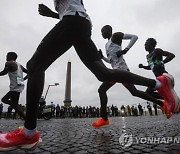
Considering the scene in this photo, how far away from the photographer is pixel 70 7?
235 cm

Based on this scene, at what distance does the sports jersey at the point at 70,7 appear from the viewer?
7.68ft

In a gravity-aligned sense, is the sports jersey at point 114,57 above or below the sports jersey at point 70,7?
above

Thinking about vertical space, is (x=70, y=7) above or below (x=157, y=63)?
below

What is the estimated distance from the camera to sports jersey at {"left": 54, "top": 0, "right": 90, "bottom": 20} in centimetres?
234

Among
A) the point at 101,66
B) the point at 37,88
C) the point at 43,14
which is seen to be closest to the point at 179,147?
the point at 101,66

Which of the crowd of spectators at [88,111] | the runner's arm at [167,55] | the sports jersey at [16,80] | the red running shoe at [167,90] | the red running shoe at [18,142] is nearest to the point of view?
the red running shoe at [18,142]

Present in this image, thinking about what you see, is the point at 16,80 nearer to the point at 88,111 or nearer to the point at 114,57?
the point at 114,57

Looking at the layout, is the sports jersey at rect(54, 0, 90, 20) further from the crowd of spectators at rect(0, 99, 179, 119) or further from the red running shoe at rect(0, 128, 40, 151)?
the crowd of spectators at rect(0, 99, 179, 119)

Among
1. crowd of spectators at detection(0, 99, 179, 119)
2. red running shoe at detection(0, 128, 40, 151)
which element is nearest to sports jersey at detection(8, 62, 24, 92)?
red running shoe at detection(0, 128, 40, 151)

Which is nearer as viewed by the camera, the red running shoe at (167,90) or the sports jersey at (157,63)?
the red running shoe at (167,90)

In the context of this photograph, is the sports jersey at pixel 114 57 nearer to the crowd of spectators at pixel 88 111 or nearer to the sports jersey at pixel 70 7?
the sports jersey at pixel 70 7

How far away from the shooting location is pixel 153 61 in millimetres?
5348

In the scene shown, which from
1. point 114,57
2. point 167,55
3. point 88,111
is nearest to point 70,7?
point 114,57

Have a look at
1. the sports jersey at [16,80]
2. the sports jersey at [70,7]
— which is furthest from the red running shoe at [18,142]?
the sports jersey at [16,80]
